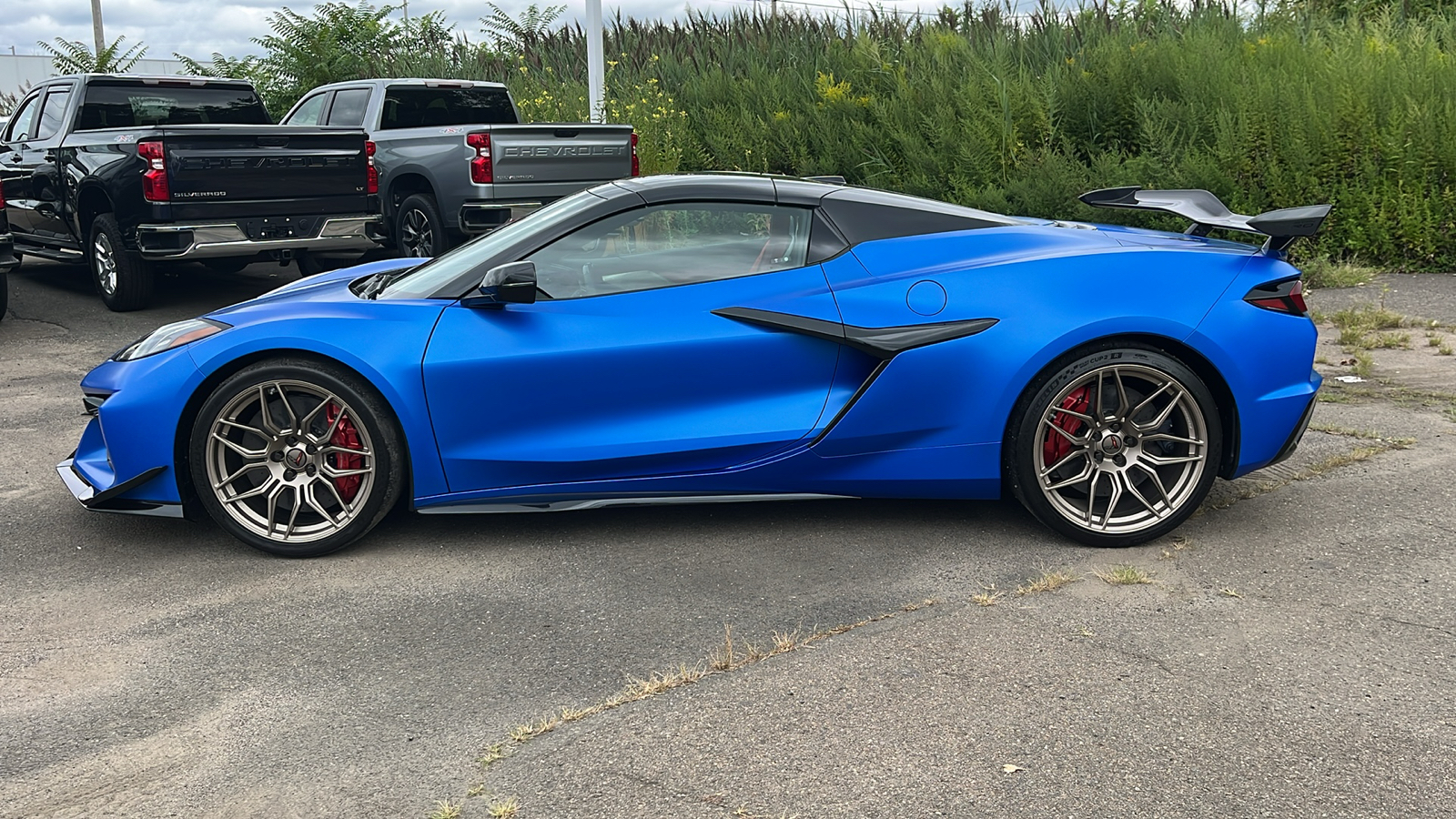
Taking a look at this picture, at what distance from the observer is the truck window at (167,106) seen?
439 inches

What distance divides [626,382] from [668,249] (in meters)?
0.54

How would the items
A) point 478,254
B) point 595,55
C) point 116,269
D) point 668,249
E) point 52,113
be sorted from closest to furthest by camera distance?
point 668,249 < point 478,254 < point 116,269 < point 52,113 < point 595,55

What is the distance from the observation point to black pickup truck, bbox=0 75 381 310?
9.54 metres

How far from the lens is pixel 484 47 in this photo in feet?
69.8

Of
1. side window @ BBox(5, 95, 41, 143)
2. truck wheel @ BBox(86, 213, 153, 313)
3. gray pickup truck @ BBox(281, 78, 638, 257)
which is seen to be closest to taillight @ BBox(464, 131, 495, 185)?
gray pickup truck @ BBox(281, 78, 638, 257)

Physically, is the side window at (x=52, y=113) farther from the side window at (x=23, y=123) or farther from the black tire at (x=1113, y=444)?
the black tire at (x=1113, y=444)

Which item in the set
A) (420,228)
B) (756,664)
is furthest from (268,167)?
(756,664)

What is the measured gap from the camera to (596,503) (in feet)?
14.6

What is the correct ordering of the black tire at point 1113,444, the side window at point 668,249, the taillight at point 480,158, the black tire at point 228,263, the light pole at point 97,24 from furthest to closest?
the light pole at point 97,24, the taillight at point 480,158, the black tire at point 228,263, the side window at point 668,249, the black tire at point 1113,444

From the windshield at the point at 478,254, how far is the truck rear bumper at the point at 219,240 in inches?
214

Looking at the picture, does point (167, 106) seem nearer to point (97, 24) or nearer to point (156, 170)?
point (156, 170)

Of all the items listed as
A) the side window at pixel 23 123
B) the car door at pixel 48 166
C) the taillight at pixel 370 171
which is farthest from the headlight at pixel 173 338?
the side window at pixel 23 123

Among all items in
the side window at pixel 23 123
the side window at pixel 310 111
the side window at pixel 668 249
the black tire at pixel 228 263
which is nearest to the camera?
the side window at pixel 668 249

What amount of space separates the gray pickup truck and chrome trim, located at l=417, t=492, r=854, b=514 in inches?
251
